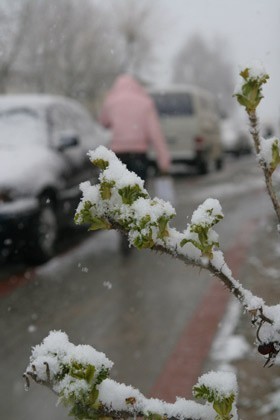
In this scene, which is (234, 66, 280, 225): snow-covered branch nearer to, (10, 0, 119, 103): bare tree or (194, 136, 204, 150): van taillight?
(194, 136, 204, 150): van taillight

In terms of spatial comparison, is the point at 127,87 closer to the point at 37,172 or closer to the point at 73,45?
the point at 37,172

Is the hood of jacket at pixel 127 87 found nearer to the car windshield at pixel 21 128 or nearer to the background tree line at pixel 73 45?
the car windshield at pixel 21 128

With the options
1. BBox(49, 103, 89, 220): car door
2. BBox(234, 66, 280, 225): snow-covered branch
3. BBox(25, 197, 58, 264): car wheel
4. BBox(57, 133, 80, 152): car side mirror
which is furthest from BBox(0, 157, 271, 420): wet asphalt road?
BBox(234, 66, 280, 225): snow-covered branch

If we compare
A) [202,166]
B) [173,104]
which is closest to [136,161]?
[173,104]

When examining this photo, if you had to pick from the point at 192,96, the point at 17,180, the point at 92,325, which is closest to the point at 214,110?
the point at 192,96

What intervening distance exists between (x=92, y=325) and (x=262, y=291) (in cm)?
145

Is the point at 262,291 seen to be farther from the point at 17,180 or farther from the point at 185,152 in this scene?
the point at 185,152

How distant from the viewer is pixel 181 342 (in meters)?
4.69

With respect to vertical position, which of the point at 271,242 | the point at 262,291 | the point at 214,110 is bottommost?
the point at 262,291

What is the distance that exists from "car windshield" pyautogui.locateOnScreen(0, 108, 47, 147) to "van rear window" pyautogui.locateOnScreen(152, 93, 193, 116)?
29.3 ft

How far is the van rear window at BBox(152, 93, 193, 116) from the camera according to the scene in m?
16.1

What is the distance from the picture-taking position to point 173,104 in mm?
16375

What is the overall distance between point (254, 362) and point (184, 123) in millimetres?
12079

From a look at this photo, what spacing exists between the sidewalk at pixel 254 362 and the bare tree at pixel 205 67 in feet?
256
